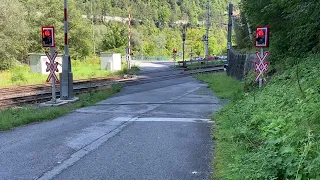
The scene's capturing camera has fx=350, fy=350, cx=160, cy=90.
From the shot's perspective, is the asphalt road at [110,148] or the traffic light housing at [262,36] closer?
the asphalt road at [110,148]

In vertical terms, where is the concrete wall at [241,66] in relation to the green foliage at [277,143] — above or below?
above

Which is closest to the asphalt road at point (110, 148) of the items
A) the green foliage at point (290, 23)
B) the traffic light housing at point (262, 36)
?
the traffic light housing at point (262, 36)

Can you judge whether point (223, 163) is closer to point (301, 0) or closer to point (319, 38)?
point (301, 0)

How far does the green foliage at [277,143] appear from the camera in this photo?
3.84m

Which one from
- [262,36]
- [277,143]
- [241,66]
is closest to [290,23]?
[262,36]

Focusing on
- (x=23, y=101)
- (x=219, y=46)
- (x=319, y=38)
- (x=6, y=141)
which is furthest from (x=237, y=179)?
(x=219, y=46)

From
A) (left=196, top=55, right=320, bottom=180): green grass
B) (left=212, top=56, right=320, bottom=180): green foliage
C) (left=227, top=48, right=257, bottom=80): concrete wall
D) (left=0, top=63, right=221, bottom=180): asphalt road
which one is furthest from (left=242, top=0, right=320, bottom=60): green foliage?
(left=227, top=48, right=257, bottom=80): concrete wall

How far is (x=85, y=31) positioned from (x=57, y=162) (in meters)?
51.8

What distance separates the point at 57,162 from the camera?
6.06 m

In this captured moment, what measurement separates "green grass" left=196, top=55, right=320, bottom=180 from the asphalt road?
1.43 ft

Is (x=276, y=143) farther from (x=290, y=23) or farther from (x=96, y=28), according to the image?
(x=96, y=28)

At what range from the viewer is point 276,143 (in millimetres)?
4578

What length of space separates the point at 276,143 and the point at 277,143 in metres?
0.02

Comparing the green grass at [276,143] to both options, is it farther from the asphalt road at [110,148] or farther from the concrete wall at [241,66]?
the concrete wall at [241,66]
